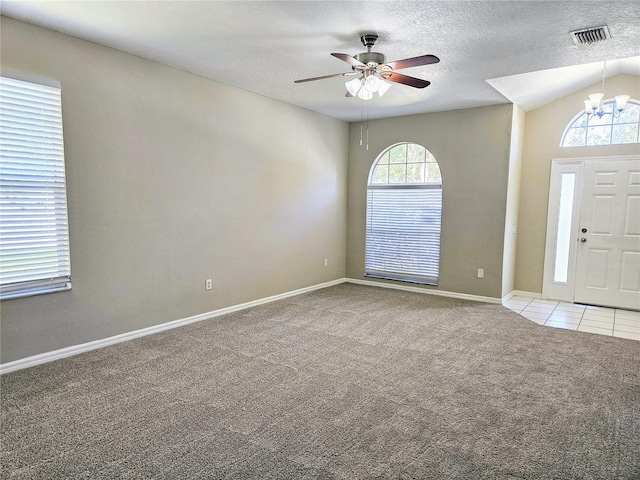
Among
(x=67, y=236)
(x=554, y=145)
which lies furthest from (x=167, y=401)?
(x=554, y=145)

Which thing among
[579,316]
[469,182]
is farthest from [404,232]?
[579,316]

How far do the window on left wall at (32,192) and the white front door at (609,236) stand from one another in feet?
19.8

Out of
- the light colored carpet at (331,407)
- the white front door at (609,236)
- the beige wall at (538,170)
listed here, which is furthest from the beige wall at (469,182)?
the light colored carpet at (331,407)

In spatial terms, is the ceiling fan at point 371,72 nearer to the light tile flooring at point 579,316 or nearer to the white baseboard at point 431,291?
the light tile flooring at point 579,316

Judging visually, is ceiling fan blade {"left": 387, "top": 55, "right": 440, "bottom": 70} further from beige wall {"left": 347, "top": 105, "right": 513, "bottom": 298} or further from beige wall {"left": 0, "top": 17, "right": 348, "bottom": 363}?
beige wall {"left": 347, "top": 105, "right": 513, "bottom": 298}

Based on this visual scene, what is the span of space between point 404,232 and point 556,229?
6.85ft

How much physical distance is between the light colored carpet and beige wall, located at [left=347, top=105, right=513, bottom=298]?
5.05 feet

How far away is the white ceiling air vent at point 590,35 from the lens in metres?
2.92

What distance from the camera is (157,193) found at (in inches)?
150

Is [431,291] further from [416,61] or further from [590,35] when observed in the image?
[416,61]

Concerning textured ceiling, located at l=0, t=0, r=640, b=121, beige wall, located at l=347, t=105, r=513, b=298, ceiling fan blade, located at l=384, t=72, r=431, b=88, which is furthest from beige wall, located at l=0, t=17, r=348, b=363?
ceiling fan blade, located at l=384, t=72, r=431, b=88

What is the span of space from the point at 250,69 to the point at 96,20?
4.63 feet

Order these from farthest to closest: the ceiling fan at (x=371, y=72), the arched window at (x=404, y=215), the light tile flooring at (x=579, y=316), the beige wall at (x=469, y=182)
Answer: the arched window at (x=404, y=215) → the beige wall at (x=469, y=182) → the light tile flooring at (x=579, y=316) → the ceiling fan at (x=371, y=72)

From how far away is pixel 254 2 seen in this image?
2.55 m
